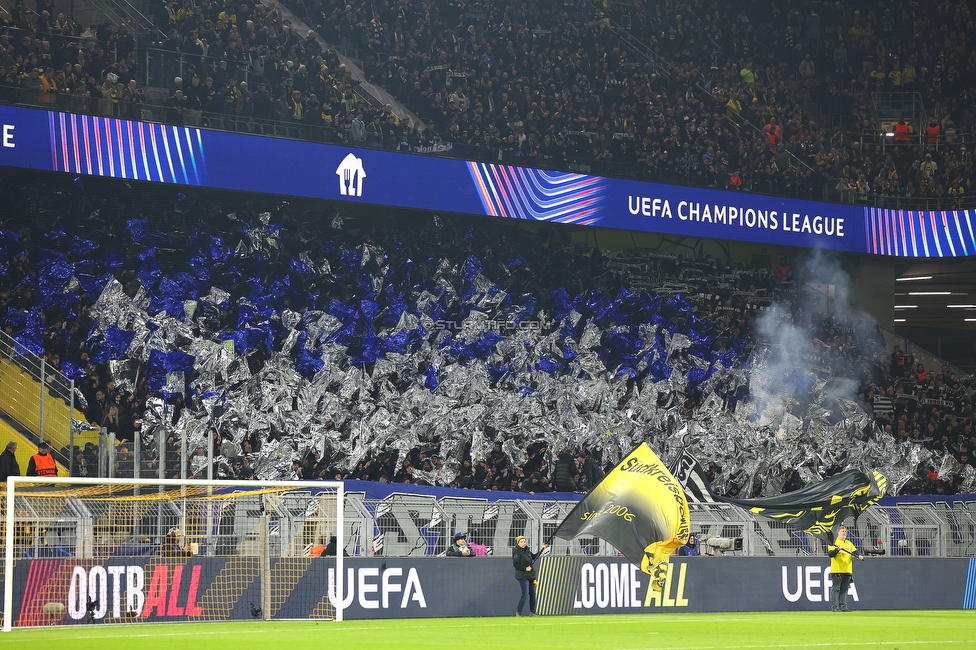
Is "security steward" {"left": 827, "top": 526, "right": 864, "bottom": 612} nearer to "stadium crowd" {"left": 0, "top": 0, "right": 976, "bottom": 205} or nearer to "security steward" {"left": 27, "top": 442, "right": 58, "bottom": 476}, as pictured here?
"security steward" {"left": 27, "top": 442, "right": 58, "bottom": 476}

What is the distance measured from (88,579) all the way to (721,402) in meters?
15.3

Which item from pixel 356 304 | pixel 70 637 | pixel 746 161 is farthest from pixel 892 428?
pixel 70 637

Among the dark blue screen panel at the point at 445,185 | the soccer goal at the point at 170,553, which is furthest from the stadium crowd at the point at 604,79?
the soccer goal at the point at 170,553

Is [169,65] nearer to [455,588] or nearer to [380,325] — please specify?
[380,325]

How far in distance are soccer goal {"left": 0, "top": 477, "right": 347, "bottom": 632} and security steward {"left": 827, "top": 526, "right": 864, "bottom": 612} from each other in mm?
6940

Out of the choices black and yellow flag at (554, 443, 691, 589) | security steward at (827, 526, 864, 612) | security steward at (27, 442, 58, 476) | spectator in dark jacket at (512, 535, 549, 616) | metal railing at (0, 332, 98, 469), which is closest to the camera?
black and yellow flag at (554, 443, 691, 589)

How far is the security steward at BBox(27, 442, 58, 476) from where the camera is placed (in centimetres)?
1700

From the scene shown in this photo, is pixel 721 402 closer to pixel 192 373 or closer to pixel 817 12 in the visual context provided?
pixel 192 373

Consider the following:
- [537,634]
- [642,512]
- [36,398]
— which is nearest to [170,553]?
[537,634]

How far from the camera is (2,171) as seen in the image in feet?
71.4

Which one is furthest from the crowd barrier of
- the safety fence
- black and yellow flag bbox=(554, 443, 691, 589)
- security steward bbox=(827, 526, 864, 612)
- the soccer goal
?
black and yellow flag bbox=(554, 443, 691, 589)

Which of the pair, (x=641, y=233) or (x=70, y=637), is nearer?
(x=70, y=637)

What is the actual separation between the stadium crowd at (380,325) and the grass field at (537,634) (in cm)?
399

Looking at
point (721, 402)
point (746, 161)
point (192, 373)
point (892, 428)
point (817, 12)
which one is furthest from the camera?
point (817, 12)
